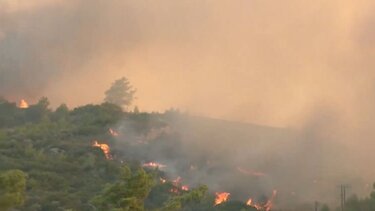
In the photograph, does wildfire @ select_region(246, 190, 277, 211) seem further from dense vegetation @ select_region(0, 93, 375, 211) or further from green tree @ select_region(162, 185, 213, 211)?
green tree @ select_region(162, 185, 213, 211)

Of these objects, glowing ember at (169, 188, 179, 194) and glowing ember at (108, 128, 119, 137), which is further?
glowing ember at (108, 128, 119, 137)

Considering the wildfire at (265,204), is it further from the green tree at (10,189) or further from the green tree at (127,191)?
the green tree at (10,189)

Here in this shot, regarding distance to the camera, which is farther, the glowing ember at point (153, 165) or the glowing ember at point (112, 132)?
the glowing ember at point (112, 132)

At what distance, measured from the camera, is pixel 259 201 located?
3494 inches

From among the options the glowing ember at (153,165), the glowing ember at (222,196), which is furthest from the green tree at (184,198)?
the glowing ember at (153,165)

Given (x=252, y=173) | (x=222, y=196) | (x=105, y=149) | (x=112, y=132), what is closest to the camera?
(x=222, y=196)

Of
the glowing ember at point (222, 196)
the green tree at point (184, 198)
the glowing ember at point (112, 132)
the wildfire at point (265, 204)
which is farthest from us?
the glowing ember at point (112, 132)

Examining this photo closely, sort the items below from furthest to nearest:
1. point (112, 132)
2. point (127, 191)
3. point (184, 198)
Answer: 1. point (112, 132)
2. point (184, 198)
3. point (127, 191)

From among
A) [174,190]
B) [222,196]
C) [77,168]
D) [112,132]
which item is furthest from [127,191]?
[112,132]

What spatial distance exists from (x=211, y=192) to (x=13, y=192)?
61.8 m

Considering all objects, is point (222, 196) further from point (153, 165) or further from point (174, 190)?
point (153, 165)

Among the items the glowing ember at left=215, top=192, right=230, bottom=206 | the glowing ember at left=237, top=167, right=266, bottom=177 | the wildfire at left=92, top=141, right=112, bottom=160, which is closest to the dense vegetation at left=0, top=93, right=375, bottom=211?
the wildfire at left=92, top=141, right=112, bottom=160

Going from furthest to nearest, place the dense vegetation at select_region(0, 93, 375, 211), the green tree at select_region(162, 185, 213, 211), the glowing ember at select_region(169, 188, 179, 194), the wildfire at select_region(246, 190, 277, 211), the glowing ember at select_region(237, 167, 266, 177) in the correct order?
the glowing ember at select_region(237, 167, 266, 177) < the wildfire at select_region(246, 190, 277, 211) < the glowing ember at select_region(169, 188, 179, 194) < the green tree at select_region(162, 185, 213, 211) < the dense vegetation at select_region(0, 93, 375, 211)

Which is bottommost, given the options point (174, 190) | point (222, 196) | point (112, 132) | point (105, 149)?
point (174, 190)
